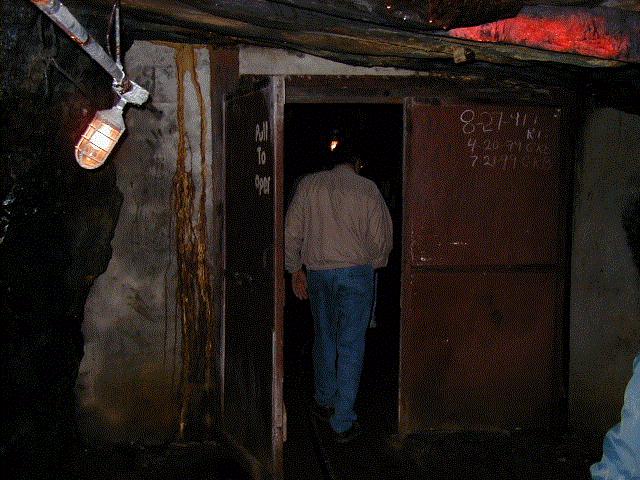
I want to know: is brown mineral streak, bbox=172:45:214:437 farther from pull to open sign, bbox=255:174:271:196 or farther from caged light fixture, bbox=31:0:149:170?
caged light fixture, bbox=31:0:149:170

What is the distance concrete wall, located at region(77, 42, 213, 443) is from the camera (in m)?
4.79

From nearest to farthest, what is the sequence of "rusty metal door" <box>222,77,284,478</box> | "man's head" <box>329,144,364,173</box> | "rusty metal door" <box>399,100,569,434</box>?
1. "rusty metal door" <box>222,77,284,478</box>
2. "rusty metal door" <box>399,100,569,434</box>
3. "man's head" <box>329,144,364,173</box>

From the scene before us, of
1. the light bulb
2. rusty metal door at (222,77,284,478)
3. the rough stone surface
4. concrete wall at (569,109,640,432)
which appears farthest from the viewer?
concrete wall at (569,109,640,432)

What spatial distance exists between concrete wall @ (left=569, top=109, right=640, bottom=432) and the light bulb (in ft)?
10.8

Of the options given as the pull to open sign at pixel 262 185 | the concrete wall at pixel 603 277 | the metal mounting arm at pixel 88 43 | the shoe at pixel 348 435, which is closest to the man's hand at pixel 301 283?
the shoe at pixel 348 435

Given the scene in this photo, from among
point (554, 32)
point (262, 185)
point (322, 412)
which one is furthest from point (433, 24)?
point (322, 412)

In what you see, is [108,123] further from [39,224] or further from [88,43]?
[39,224]

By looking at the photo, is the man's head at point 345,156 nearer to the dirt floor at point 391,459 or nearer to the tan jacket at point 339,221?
the tan jacket at point 339,221

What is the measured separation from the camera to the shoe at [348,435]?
5176 millimetres

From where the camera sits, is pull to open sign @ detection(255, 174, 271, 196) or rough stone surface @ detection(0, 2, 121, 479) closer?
rough stone surface @ detection(0, 2, 121, 479)

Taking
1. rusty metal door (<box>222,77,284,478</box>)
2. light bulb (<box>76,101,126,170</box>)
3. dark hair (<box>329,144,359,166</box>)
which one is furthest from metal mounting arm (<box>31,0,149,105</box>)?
dark hair (<box>329,144,359,166</box>)

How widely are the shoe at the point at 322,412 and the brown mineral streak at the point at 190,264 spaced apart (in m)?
1.06

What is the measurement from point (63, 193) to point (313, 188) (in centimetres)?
198

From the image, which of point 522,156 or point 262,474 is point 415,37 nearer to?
point 522,156
